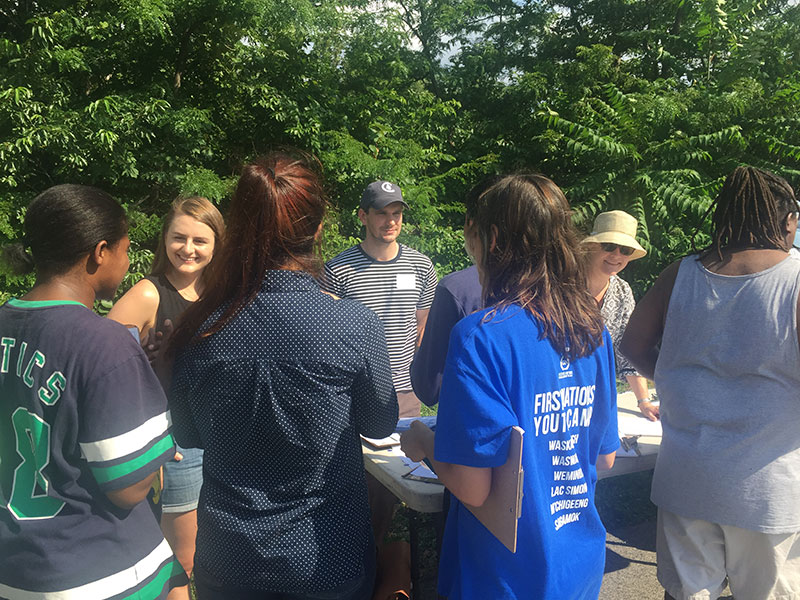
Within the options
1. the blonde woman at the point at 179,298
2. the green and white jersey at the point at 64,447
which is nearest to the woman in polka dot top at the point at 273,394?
the green and white jersey at the point at 64,447

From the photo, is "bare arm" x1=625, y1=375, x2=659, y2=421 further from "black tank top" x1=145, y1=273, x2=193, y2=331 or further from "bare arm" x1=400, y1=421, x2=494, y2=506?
"black tank top" x1=145, y1=273, x2=193, y2=331

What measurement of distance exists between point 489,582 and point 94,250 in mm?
1308

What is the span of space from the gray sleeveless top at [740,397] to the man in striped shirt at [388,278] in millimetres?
1729

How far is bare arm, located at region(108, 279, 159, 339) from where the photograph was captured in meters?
2.36

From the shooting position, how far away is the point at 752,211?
181 centimetres

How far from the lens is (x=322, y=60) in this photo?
756cm

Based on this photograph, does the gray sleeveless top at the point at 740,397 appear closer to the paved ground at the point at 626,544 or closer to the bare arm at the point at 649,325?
the bare arm at the point at 649,325

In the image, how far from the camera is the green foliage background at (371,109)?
19.3ft

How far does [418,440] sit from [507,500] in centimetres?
41

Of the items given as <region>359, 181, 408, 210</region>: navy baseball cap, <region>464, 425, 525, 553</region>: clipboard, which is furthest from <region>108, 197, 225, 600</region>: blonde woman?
<region>464, 425, 525, 553</region>: clipboard

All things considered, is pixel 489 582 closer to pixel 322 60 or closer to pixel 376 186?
pixel 376 186

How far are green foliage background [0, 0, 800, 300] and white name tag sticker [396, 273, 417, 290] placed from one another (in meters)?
3.42

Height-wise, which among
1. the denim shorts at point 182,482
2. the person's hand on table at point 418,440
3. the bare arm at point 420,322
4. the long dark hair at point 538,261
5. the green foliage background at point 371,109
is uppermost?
the green foliage background at point 371,109

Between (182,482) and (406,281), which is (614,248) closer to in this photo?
(406,281)
